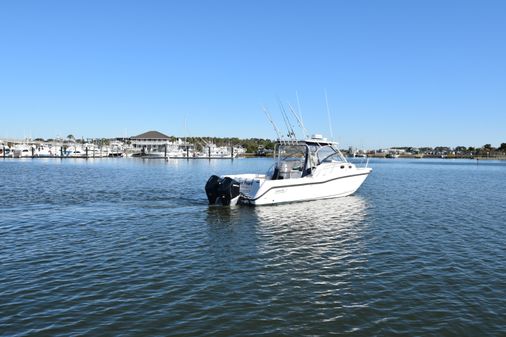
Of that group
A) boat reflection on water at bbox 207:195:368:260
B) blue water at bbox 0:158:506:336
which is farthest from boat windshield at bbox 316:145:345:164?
blue water at bbox 0:158:506:336

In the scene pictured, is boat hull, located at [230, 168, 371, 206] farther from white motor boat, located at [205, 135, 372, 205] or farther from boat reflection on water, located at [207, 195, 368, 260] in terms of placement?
boat reflection on water, located at [207, 195, 368, 260]

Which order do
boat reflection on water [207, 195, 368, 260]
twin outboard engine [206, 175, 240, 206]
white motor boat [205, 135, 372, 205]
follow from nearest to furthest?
boat reflection on water [207, 195, 368, 260]
twin outboard engine [206, 175, 240, 206]
white motor boat [205, 135, 372, 205]

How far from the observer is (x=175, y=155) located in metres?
164

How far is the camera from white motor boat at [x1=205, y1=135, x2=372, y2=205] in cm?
2769

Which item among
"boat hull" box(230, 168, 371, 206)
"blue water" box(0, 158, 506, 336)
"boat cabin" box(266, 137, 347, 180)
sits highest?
"boat cabin" box(266, 137, 347, 180)

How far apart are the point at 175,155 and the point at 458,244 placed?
153m

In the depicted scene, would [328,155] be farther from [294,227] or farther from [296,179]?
[294,227]

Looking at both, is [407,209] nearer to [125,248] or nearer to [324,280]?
[324,280]

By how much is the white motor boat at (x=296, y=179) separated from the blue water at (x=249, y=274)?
3382mm

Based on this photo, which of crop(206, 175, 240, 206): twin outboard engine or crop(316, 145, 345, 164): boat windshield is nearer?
crop(206, 175, 240, 206): twin outboard engine

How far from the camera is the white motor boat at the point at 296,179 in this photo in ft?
90.8

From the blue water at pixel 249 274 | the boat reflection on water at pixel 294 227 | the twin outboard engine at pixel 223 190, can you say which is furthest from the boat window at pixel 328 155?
the twin outboard engine at pixel 223 190

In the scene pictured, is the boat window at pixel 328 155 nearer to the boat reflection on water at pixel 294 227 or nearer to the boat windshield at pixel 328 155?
the boat windshield at pixel 328 155

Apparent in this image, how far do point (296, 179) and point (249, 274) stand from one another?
53.9 feet
